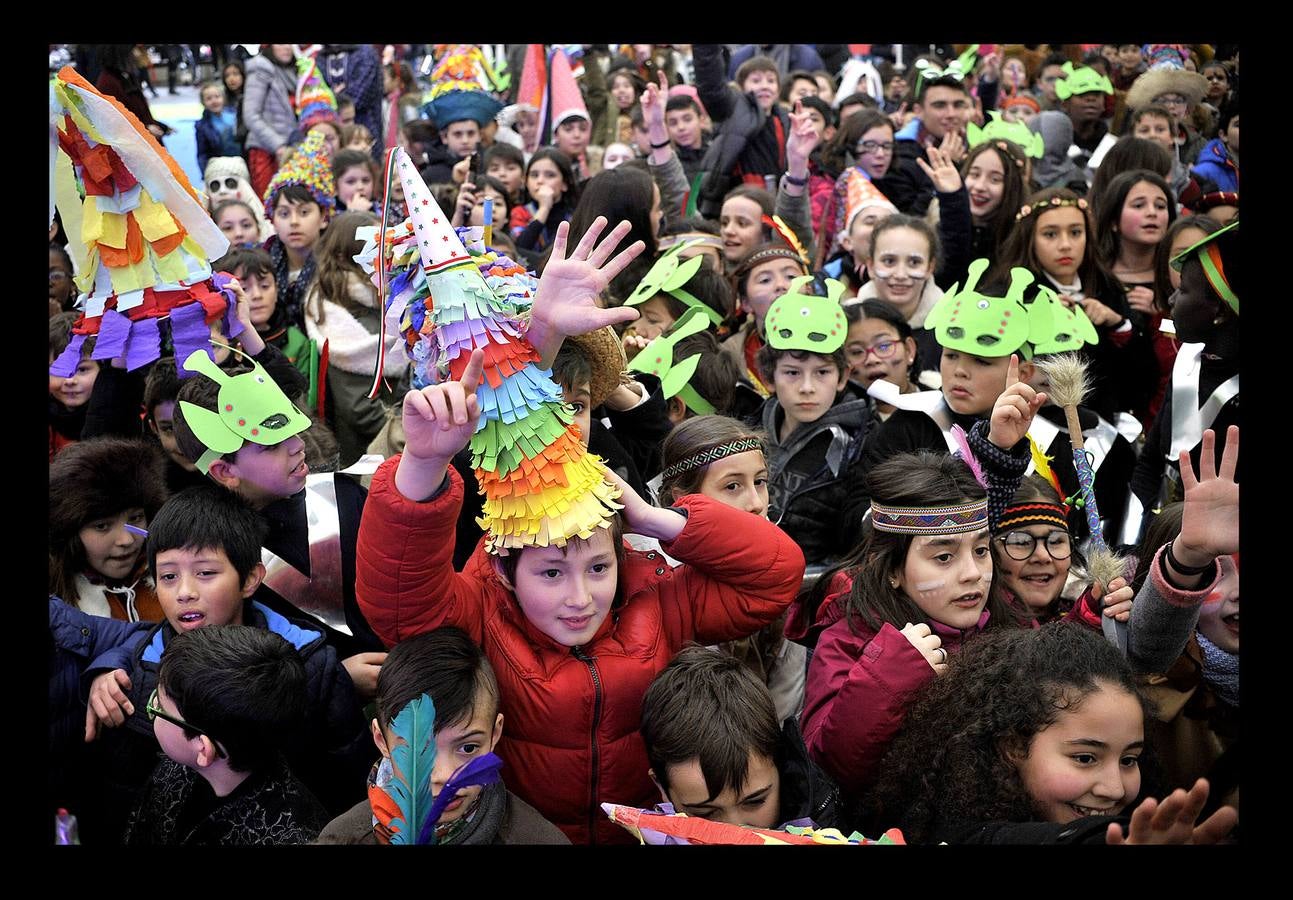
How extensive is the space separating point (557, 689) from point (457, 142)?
6.24 metres

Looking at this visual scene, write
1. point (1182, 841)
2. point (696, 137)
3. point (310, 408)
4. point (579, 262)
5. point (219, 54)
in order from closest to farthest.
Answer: point (1182, 841) < point (579, 262) < point (310, 408) < point (696, 137) < point (219, 54)

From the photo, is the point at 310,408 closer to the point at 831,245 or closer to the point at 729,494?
the point at 729,494

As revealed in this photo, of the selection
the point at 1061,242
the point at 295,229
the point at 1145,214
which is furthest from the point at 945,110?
the point at 295,229

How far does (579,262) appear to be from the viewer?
2.58m

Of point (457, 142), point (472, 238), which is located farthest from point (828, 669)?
point (457, 142)

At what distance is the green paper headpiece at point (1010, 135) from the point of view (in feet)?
23.5

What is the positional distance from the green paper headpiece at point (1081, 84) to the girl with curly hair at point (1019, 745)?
727cm

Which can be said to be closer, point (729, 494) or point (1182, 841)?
point (1182, 841)

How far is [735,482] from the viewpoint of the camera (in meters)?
3.37

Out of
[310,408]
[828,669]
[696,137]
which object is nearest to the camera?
[828,669]

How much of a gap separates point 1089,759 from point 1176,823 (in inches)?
18.7

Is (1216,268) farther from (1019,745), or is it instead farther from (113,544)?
(113,544)

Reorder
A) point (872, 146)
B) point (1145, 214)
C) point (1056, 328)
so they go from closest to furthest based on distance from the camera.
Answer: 1. point (1056, 328)
2. point (1145, 214)
3. point (872, 146)

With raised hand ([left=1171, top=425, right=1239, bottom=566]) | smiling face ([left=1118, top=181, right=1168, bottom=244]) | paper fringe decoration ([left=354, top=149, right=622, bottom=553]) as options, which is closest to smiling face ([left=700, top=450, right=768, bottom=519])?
paper fringe decoration ([left=354, top=149, right=622, bottom=553])
